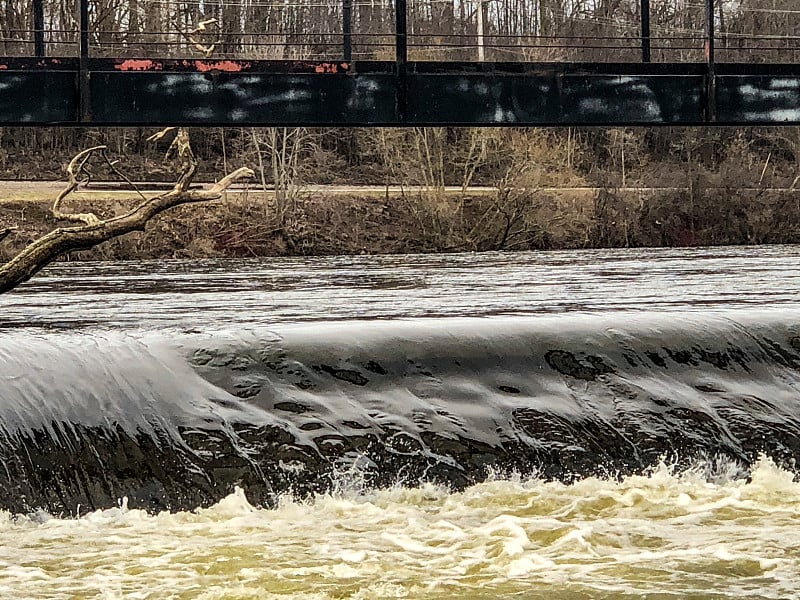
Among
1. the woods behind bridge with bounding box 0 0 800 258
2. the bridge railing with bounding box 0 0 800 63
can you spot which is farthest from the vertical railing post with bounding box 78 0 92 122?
the woods behind bridge with bounding box 0 0 800 258

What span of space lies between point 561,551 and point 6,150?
49.2m

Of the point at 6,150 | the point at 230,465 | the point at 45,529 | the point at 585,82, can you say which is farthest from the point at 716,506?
the point at 6,150

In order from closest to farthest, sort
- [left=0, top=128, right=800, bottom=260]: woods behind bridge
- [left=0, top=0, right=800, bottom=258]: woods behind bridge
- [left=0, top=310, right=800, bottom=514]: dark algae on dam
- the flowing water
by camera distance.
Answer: the flowing water, [left=0, top=310, right=800, bottom=514]: dark algae on dam, [left=0, top=0, right=800, bottom=258]: woods behind bridge, [left=0, top=128, right=800, bottom=260]: woods behind bridge

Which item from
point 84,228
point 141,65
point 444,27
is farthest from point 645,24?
point 444,27

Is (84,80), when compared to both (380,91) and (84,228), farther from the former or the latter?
(380,91)

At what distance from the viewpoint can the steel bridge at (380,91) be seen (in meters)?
18.6

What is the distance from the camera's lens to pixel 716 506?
10797mm

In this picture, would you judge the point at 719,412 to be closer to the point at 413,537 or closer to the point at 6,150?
the point at 413,537

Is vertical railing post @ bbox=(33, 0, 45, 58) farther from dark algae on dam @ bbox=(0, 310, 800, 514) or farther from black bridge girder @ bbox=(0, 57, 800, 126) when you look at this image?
dark algae on dam @ bbox=(0, 310, 800, 514)

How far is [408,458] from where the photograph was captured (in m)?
11.2

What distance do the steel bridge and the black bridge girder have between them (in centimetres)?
1

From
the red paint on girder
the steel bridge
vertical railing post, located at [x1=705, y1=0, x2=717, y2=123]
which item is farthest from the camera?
vertical railing post, located at [x1=705, y1=0, x2=717, y2=123]

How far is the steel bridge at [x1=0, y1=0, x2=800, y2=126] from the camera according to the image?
1858cm

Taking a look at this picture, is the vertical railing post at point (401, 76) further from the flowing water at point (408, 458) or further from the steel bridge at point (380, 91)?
the flowing water at point (408, 458)
